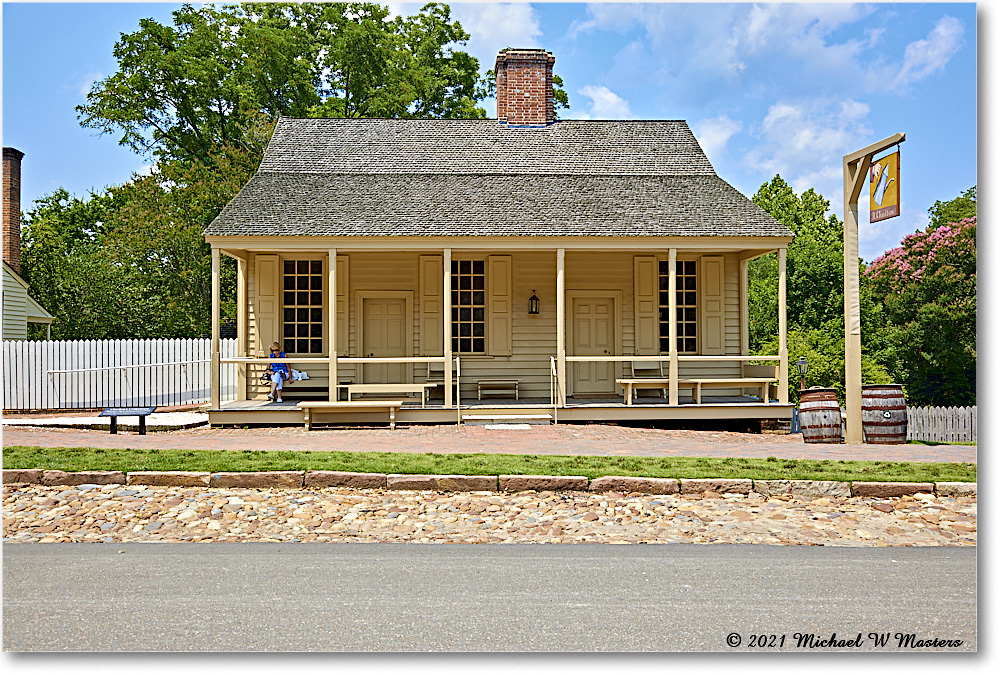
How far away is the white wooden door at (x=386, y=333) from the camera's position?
15703mm

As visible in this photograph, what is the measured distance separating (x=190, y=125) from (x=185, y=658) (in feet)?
103

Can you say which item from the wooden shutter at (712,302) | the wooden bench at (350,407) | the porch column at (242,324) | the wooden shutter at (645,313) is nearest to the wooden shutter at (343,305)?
the porch column at (242,324)

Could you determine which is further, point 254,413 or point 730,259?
point 730,259

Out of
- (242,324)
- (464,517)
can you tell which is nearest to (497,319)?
(242,324)

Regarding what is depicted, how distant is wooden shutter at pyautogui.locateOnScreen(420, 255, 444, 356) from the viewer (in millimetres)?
15695

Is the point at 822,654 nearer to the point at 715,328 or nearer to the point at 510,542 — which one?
the point at 510,542

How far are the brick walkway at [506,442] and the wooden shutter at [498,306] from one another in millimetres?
3093

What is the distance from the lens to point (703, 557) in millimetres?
5680

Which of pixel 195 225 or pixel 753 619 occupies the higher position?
pixel 195 225

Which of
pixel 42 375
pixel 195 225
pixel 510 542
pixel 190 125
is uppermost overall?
pixel 190 125

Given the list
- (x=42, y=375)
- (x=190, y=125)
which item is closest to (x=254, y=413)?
(x=42, y=375)

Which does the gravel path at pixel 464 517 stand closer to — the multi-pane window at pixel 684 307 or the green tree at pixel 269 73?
the multi-pane window at pixel 684 307

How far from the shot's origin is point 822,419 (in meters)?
11.4

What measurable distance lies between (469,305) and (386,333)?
5.60ft
